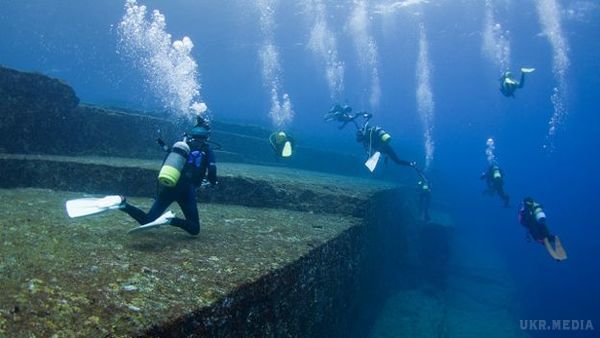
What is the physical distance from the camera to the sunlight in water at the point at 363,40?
31.4m

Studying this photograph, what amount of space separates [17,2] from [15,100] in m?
41.5

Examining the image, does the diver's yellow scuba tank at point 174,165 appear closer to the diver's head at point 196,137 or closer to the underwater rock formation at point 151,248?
the diver's head at point 196,137

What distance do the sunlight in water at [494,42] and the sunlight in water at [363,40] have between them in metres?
9.37

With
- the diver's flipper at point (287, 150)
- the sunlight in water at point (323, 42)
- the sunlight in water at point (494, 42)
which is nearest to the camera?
the diver's flipper at point (287, 150)

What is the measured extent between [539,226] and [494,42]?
105 feet

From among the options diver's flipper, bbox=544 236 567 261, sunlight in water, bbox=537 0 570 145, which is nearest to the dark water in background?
sunlight in water, bbox=537 0 570 145

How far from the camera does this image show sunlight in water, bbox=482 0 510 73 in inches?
1104

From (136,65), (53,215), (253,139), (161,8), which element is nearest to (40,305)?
(53,215)

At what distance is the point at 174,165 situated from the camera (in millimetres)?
3727

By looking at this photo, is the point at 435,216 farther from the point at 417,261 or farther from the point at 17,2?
the point at 17,2

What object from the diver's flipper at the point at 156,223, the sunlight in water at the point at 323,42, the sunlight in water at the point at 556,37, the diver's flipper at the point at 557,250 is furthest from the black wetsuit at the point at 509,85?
the sunlight in water at the point at 323,42

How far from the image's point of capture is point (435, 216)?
57.5 ft

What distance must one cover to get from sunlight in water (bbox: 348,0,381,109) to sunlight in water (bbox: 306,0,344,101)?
2520mm

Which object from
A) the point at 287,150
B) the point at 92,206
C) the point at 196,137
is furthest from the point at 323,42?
the point at 92,206
